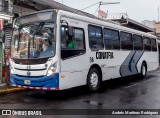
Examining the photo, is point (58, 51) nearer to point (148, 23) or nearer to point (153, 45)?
point (153, 45)

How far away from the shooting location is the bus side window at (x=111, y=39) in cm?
1191

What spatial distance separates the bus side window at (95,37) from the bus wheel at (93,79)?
1007 millimetres

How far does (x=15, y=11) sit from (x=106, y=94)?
7.95 meters

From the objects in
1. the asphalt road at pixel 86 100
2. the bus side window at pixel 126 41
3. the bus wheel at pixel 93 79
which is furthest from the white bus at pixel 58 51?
the bus side window at pixel 126 41

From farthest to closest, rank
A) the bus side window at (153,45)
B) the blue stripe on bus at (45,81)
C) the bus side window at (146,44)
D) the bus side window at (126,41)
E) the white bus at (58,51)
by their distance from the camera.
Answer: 1. the bus side window at (153,45)
2. the bus side window at (146,44)
3. the bus side window at (126,41)
4. the white bus at (58,51)
5. the blue stripe on bus at (45,81)

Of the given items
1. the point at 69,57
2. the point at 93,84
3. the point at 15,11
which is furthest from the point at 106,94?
the point at 15,11

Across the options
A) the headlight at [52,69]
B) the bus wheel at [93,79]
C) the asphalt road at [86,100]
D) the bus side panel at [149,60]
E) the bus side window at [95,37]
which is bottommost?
the asphalt road at [86,100]

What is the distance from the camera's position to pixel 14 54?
9.63 metres

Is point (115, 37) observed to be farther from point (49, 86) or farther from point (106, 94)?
point (49, 86)

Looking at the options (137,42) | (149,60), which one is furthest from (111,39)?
(149,60)

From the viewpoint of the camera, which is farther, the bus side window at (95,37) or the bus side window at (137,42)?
the bus side window at (137,42)

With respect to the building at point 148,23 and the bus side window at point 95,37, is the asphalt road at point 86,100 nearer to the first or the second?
the bus side window at point 95,37

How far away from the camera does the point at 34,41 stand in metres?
9.11

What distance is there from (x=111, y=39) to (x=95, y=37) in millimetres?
1514
